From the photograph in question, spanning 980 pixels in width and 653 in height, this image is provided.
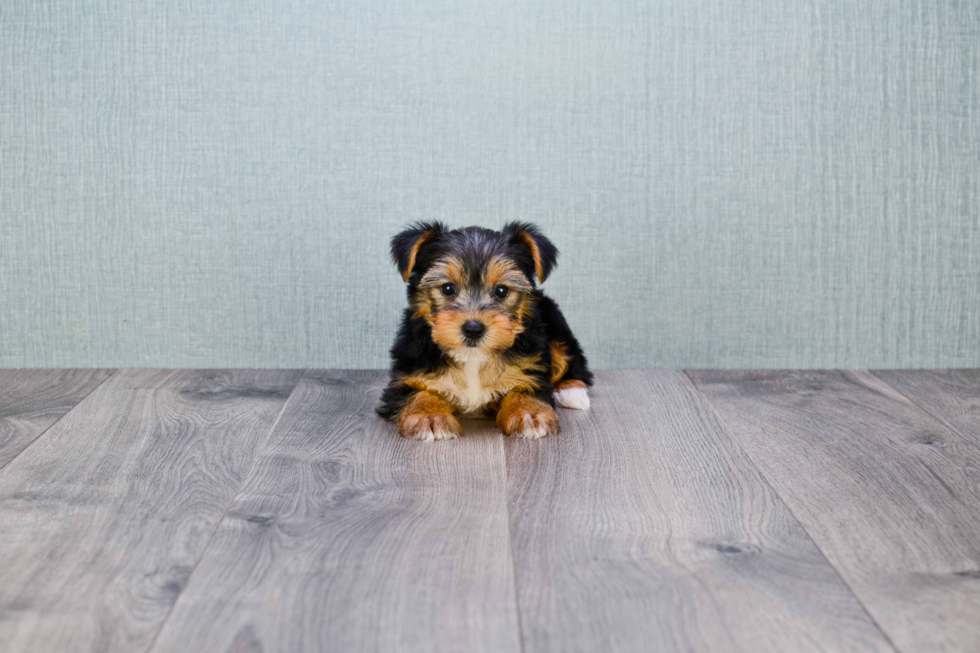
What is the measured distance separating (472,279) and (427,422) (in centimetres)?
44

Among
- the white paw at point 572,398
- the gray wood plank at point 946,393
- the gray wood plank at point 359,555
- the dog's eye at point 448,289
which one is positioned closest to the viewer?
the gray wood plank at point 359,555

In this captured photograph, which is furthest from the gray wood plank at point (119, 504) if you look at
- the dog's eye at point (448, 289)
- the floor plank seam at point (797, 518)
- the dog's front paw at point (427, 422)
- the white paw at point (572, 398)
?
the floor plank seam at point (797, 518)

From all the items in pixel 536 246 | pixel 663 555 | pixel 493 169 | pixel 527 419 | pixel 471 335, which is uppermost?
pixel 493 169

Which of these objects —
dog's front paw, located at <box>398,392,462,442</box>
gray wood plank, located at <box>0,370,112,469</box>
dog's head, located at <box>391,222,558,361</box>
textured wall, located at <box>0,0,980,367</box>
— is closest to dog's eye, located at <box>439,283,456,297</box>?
dog's head, located at <box>391,222,558,361</box>

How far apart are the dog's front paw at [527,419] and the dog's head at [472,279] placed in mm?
204

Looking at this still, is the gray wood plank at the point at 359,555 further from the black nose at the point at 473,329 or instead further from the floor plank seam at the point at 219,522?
the black nose at the point at 473,329

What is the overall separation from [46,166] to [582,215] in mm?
2042

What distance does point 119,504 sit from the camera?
6.99ft

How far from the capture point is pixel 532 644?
152cm

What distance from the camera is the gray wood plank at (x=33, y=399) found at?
265 centimetres

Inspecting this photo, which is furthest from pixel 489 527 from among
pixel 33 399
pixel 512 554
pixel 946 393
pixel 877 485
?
pixel 946 393

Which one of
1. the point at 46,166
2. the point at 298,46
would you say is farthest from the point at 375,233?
the point at 46,166

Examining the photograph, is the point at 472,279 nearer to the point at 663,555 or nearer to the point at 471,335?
the point at 471,335

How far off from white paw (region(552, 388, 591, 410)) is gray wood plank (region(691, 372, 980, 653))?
45 cm
